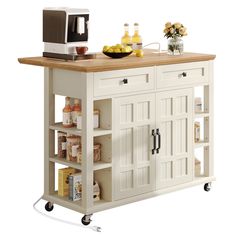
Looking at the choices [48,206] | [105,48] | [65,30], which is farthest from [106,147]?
[65,30]

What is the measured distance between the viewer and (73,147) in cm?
611

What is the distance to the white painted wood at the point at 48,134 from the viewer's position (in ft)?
20.2

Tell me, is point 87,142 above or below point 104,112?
below

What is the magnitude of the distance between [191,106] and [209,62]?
435mm

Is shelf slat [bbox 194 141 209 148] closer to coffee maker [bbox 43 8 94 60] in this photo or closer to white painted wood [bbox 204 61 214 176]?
white painted wood [bbox 204 61 214 176]

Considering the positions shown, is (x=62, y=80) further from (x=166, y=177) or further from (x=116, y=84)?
(x=166, y=177)

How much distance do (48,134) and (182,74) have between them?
1.27m

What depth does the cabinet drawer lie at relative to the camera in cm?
585

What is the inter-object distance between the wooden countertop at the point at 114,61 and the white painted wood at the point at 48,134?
0.14 metres

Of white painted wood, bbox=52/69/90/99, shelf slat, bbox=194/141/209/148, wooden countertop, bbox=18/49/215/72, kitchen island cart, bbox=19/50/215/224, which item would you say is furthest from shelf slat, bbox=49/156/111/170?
shelf slat, bbox=194/141/209/148

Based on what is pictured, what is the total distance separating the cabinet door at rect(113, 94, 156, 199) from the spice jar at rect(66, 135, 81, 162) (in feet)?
1.02

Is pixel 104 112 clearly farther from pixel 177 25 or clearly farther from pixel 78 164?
pixel 177 25

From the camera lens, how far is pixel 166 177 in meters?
6.56

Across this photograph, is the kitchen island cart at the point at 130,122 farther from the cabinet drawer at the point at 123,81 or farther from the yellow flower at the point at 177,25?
the yellow flower at the point at 177,25
